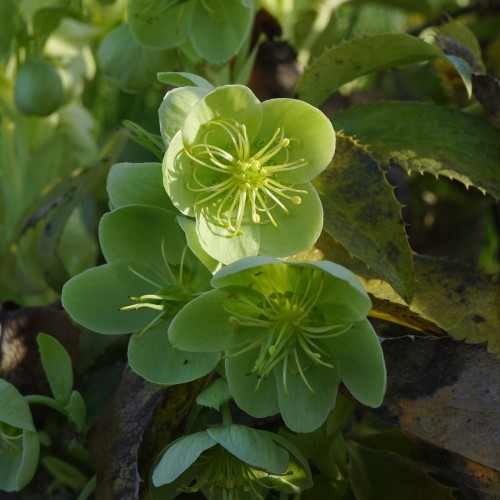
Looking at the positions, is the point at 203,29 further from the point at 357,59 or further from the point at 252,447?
the point at 252,447

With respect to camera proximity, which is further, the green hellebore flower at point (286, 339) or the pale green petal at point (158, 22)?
the pale green petal at point (158, 22)

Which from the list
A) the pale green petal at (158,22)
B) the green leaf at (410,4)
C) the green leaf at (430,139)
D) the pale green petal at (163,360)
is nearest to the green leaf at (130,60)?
the pale green petal at (158,22)

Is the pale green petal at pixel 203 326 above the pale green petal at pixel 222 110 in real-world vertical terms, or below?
below

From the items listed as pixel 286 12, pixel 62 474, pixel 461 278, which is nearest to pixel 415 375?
pixel 461 278

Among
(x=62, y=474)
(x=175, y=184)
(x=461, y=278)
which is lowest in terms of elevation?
(x=62, y=474)

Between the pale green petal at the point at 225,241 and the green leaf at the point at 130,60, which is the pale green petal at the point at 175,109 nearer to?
the pale green petal at the point at 225,241

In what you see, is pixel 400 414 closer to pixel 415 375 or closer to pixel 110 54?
pixel 415 375
